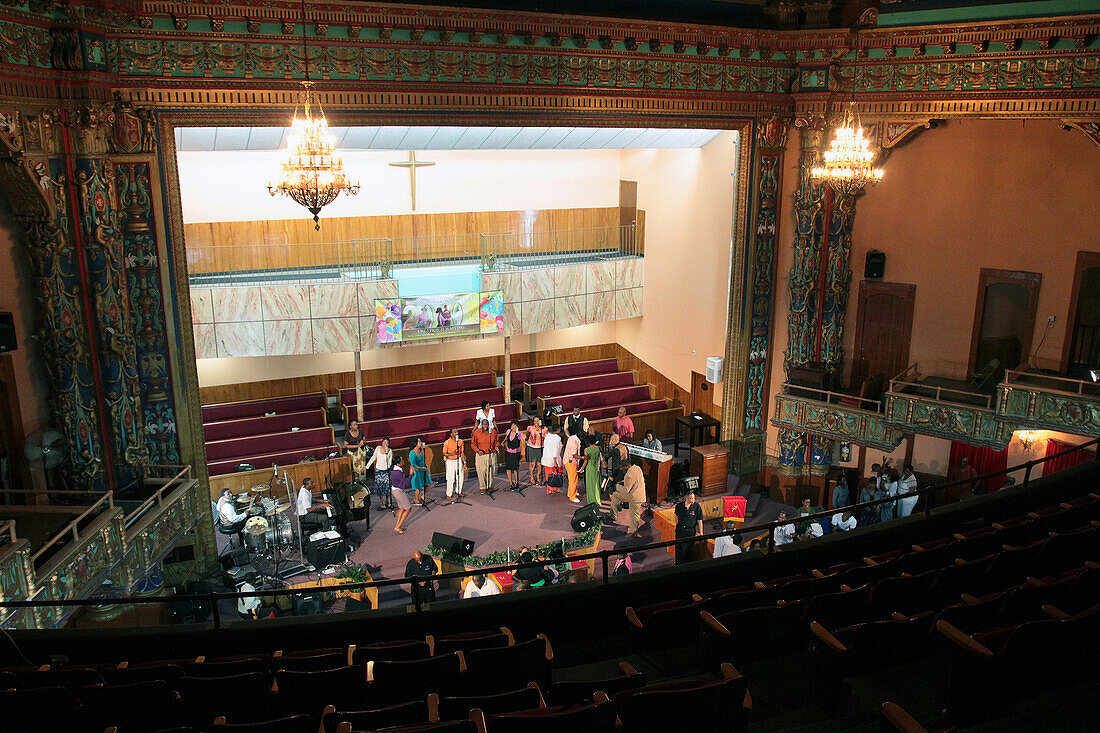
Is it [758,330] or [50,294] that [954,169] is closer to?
[758,330]

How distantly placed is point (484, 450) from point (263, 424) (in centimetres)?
479

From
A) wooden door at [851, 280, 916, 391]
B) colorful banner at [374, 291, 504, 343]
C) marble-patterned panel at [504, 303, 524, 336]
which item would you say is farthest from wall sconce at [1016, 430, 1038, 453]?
colorful banner at [374, 291, 504, 343]

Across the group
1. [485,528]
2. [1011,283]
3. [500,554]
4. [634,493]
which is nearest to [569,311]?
[634,493]

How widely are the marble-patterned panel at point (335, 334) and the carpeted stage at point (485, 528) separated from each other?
312cm

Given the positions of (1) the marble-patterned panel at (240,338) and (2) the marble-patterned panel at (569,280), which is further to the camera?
(2) the marble-patterned panel at (569,280)

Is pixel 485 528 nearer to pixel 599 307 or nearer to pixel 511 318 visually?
pixel 511 318

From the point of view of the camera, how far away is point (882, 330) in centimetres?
1400

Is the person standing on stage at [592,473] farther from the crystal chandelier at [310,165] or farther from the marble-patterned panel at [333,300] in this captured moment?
the crystal chandelier at [310,165]

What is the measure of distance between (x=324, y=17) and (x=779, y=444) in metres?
10.1

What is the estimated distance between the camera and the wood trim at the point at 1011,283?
12227mm

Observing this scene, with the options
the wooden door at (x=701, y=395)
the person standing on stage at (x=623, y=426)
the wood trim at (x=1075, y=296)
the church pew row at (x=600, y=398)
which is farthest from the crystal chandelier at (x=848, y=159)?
the church pew row at (x=600, y=398)

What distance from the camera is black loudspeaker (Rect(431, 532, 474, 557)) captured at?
1065 cm

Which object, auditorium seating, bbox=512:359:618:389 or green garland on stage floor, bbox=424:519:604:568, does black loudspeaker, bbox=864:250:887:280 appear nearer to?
green garland on stage floor, bbox=424:519:604:568

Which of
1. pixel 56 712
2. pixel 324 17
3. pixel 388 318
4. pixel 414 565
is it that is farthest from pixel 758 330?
pixel 56 712
